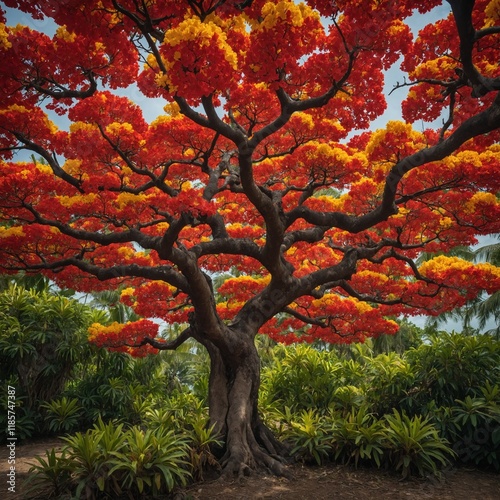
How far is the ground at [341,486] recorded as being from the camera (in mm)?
5285

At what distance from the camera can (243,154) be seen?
5.35 meters

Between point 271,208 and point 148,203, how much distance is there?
223 centimetres

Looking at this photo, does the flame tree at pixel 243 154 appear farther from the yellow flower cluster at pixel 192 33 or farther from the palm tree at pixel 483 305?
the palm tree at pixel 483 305

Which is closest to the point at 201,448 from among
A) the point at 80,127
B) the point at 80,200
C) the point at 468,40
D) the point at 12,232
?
the point at 80,200

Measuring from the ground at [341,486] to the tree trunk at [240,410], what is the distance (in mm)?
394

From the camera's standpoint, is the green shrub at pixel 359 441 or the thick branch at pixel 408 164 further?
the green shrub at pixel 359 441

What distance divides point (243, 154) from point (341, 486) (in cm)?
490

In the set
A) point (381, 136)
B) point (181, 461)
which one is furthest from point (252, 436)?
point (381, 136)

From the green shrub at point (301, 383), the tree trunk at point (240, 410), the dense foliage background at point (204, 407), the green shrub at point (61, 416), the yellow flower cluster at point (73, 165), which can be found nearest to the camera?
the dense foliage background at point (204, 407)

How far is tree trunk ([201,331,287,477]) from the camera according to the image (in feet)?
20.4

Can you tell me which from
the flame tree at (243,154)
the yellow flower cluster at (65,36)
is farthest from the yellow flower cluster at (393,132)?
the yellow flower cluster at (65,36)

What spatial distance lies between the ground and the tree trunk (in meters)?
0.39

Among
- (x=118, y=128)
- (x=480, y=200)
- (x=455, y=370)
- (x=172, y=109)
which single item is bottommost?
(x=455, y=370)

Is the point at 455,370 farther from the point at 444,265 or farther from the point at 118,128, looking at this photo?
the point at 118,128
